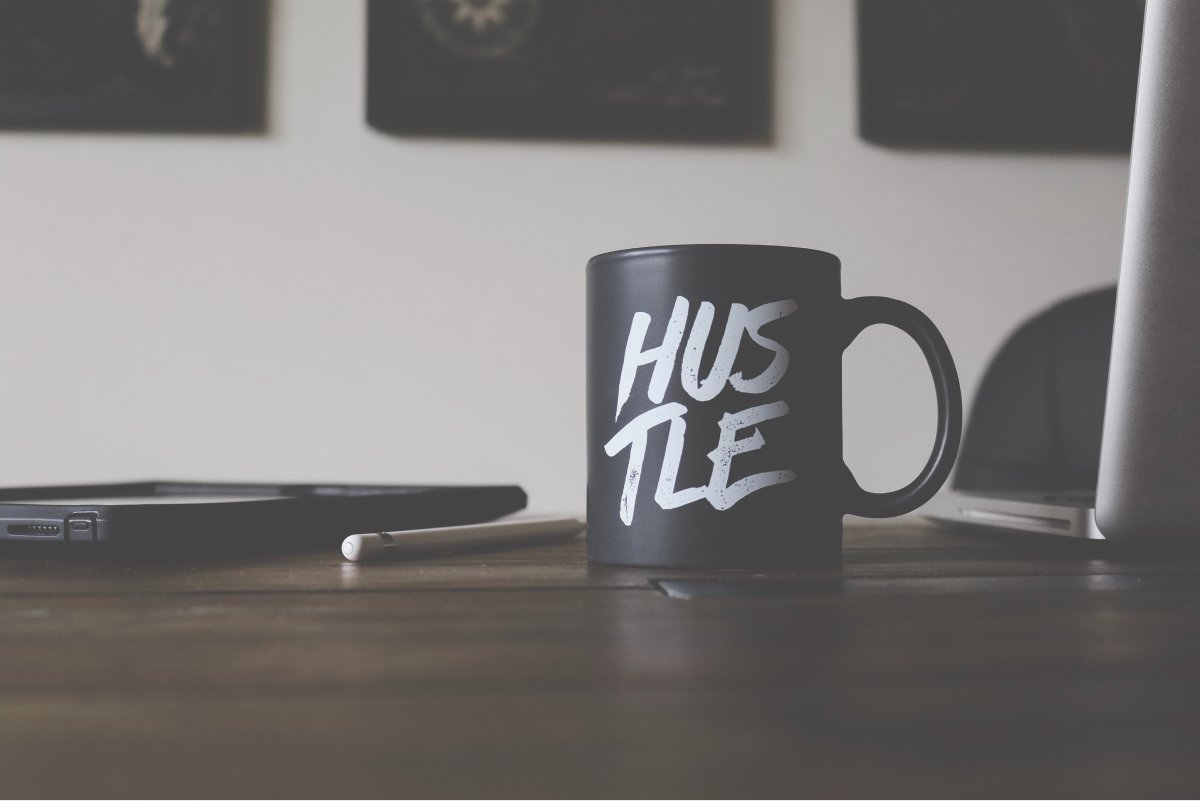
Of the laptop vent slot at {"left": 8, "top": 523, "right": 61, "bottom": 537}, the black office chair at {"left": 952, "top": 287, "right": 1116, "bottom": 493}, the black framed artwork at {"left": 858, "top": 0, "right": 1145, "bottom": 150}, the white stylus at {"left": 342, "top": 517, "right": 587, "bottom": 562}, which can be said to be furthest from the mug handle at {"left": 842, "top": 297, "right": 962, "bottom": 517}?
the black framed artwork at {"left": 858, "top": 0, "right": 1145, "bottom": 150}

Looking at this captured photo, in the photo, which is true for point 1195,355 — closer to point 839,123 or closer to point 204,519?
point 204,519

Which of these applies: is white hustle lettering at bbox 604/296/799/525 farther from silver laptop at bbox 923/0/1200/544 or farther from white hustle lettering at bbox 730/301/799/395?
silver laptop at bbox 923/0/1200/544

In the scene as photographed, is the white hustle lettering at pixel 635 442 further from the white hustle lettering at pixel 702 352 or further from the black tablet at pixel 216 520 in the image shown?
the black tablet at pixel 216 520

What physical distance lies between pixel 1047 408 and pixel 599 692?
1.26m

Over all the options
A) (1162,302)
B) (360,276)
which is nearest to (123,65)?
(360,276)

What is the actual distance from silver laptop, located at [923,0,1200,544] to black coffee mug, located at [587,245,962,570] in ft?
0.27

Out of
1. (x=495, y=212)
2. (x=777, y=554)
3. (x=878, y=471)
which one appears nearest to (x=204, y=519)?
(x=777, y=554)

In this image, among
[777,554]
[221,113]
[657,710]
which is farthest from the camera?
[221,113]

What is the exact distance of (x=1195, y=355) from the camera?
0.41 m

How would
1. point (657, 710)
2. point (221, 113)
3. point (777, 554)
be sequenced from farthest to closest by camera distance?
1. point (221, 113)
2. point (777, 554)
3. point (657, 710)

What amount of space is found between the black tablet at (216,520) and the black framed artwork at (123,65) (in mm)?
964

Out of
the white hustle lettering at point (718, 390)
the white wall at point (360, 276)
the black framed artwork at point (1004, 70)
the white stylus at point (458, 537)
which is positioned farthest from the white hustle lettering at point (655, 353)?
the black framed artwork at point (1004, 70)

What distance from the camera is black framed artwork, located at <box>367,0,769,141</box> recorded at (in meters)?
1.39

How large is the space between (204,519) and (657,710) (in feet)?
1.00
